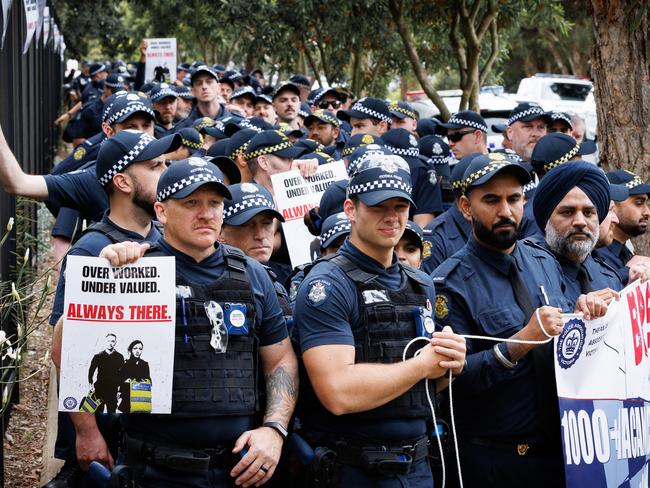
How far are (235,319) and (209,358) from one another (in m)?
0.19

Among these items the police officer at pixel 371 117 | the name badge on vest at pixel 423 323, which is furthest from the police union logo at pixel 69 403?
the police officer at pixel 371 117

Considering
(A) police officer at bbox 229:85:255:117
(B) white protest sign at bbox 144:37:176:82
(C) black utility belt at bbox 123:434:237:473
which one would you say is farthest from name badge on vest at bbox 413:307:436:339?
(B) white protest sign at bbox 144:37:176:82

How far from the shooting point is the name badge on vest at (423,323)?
4.41m

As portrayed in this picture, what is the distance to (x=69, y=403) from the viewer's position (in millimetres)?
4148

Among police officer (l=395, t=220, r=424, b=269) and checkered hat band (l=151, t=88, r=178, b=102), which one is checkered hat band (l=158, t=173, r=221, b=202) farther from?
checkered hat band (l=151, t=88, r=178, b=102)

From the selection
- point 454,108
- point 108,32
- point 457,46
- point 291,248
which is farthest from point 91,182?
point 108,32

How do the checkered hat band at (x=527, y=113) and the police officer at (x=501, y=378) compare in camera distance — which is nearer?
the police officer at (x=501, y=378)

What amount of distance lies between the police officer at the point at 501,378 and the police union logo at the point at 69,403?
5.48ft

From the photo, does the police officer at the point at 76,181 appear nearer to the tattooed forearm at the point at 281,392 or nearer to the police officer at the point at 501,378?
the tattooed forearm at the point at 281,392

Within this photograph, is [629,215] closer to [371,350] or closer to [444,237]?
[444,237]

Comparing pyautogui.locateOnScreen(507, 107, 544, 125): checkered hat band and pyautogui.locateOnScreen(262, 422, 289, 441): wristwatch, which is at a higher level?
pyautogui.locateOnScreen(507, 107, 544, 125): checkered hat band

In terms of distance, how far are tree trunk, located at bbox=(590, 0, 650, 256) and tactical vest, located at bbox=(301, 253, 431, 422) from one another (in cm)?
448

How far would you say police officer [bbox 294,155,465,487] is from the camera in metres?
4.22

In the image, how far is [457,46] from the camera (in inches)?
598
